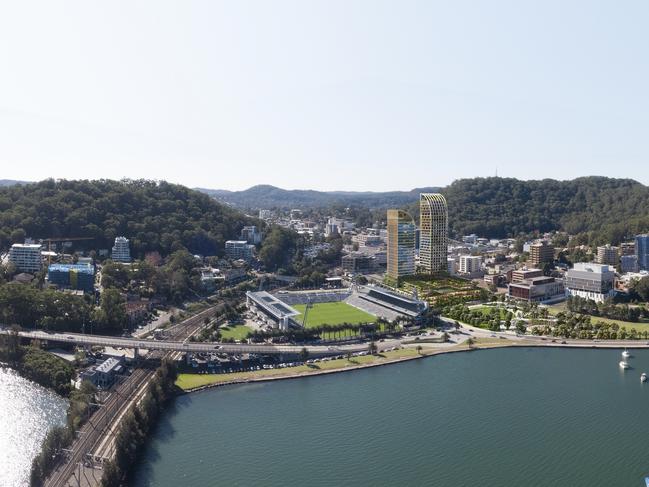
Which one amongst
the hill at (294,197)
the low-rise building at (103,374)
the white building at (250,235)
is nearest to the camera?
the low-rise building at (103,374)

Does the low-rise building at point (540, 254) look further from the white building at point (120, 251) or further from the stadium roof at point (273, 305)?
the white building at point (120, 251)

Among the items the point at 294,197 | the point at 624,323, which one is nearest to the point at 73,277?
the point at 624,323

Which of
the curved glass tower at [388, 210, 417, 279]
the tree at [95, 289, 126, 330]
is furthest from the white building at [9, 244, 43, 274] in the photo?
the curved glass tower at [388, 210, 417, 279]

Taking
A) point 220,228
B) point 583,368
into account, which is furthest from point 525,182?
point 583,368

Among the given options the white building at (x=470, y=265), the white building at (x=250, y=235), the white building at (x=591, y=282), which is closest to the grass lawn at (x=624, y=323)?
the white building at (x=591, y=282)

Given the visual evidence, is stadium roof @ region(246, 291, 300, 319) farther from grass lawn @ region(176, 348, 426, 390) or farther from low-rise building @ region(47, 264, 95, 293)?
low-rise building @ region(47, 264, 95, 293)

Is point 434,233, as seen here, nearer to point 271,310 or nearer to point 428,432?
point 271,310

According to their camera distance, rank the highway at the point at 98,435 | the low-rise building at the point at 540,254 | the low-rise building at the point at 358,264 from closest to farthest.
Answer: the highway at the point at 98,435 < the low-rise building at the point at 540,254 < the low-rise building at the point at 358,264
